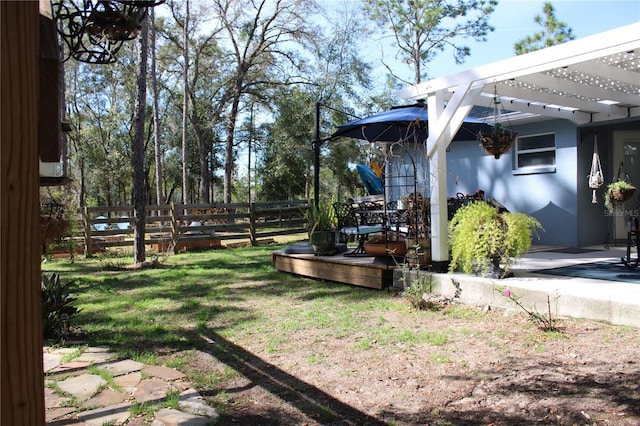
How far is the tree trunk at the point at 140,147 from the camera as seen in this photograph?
344 inches

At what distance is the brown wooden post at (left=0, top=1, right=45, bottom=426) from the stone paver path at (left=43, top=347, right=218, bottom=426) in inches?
72.8

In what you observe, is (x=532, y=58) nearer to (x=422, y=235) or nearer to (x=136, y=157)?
(x=422, y=235)

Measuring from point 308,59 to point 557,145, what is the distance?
15.4 meters

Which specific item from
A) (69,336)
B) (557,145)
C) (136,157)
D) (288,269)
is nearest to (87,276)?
(136,157)

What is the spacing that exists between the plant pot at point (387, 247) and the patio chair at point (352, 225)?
0.68 metres

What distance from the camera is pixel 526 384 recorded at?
9.73ft

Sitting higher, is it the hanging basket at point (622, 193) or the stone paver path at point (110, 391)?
the hanging basket at point (622, 193)

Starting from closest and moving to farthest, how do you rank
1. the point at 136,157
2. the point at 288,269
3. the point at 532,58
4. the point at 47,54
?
the point at 47,54 < the point at 532,58 < the point at 288,269 < the point at 136,157

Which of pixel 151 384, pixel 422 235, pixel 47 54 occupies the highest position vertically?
pixel 47 54

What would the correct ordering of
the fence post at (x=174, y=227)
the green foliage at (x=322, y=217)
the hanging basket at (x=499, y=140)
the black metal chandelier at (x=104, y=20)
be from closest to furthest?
the black metal chandelier at (x=104, y=20)
the hanging basket at (x=499, y=140)
the green foliage at (x=322, y=217)
the fence post at (x=174, y=227)

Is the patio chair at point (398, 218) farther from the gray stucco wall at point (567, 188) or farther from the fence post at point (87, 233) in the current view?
the fence post at point (87, 233)

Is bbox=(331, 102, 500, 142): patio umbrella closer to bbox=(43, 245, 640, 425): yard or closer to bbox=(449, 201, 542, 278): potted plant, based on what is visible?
bbox=(449, 201, 542, 278): potted plant

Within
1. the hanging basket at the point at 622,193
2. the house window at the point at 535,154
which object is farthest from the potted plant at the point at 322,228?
the hanging basket at the point at 622,193

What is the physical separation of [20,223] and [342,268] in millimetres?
5610
